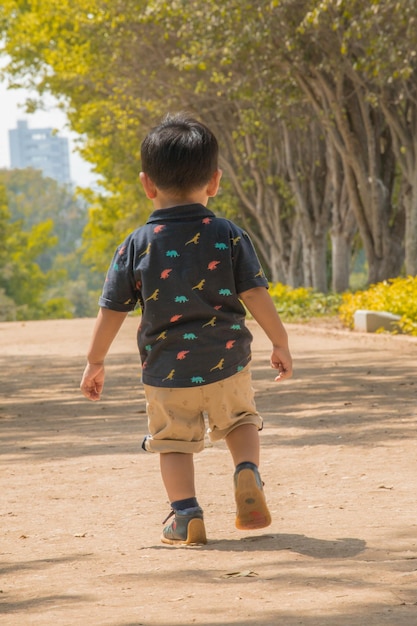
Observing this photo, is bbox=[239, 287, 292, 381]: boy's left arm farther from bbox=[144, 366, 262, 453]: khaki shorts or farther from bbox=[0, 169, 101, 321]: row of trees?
bbox=[0, 169, 101, 321]: row of trees

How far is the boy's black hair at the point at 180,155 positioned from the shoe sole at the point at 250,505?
3.86 ft

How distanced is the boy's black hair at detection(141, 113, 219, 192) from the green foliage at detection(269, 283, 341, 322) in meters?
17.9

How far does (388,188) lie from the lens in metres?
25.0

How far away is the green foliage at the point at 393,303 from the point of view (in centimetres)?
1698

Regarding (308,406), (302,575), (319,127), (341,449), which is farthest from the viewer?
(319,127)

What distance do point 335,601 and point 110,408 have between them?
21.9ft

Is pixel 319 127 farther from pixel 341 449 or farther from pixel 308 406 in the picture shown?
pixel 341 449

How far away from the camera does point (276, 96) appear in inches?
985

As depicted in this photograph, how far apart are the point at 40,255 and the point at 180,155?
137766mm

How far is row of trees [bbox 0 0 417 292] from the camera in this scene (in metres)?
19.9

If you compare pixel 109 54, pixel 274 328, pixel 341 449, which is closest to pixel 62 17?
pixel 109 54

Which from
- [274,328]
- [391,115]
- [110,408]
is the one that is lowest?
[110,408]

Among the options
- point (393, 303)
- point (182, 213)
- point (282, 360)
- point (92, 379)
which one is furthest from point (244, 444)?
point (393, 303)

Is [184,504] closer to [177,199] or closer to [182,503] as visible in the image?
[182,503]
